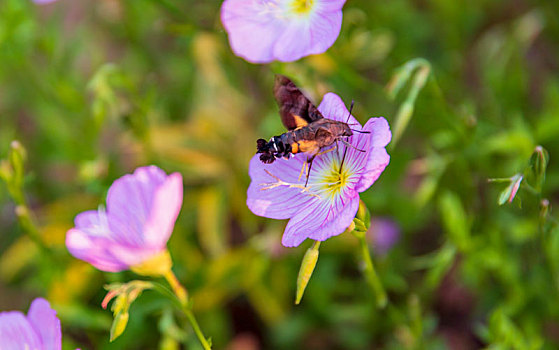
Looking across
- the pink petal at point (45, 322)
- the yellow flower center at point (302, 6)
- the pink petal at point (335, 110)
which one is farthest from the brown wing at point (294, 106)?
the pink petal at point (45, 322)

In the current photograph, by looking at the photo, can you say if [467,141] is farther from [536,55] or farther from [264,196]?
[536,55]

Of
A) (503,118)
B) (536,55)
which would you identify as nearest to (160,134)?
(503,118)

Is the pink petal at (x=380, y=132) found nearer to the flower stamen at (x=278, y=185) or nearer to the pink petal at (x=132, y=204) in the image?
the flower stamen at (x=278, y=185)

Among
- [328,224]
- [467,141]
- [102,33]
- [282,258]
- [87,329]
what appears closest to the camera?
[328,224]

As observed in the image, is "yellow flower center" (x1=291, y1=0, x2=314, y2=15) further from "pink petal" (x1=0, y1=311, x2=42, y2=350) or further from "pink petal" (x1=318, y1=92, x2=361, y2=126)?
"pink petal" (x1=0, y1=311, x2=42, y2=350)

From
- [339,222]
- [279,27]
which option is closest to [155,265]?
[339,222]

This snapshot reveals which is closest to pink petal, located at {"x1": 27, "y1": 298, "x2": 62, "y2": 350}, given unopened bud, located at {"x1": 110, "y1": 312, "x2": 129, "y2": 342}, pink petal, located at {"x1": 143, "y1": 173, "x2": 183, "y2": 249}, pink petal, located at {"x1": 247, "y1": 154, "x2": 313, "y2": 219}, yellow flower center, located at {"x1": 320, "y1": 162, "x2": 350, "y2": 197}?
unopened bud, located at {"x1": 110, "y1": 312, "x2": 129, "y2": 342}
